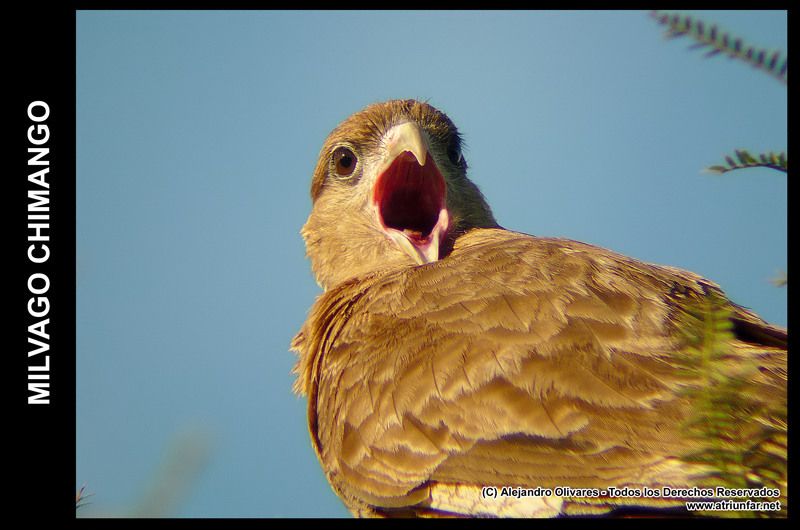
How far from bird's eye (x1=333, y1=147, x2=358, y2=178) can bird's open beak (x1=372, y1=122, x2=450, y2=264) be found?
35cm

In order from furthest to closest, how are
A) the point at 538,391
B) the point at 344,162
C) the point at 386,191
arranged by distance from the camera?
the point at 344,162 → the point at 386,191 → the point at 538,391

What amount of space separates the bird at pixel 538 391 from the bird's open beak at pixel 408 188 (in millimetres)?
1538

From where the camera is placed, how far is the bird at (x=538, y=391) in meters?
1.97

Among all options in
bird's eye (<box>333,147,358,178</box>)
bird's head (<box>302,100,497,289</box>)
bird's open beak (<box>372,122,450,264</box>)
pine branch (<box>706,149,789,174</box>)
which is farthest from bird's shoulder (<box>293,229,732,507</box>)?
bird's eye (<box>333,147,358,178</box>)

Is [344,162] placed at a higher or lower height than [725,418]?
higher

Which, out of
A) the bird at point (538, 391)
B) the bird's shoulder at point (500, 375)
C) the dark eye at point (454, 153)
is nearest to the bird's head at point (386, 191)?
the dark eye at point (454, 153)

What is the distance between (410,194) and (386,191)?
0.20 m

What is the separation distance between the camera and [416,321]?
2.94m

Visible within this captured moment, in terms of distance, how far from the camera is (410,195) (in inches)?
208

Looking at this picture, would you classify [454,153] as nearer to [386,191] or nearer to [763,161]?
[386,191]

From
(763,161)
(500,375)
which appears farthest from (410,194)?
(763,161)

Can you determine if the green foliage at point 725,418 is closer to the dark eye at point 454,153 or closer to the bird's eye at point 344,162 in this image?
the dark eye at point 454,153

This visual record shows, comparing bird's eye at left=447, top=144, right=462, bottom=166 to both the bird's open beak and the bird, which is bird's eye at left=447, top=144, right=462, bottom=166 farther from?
the bird
